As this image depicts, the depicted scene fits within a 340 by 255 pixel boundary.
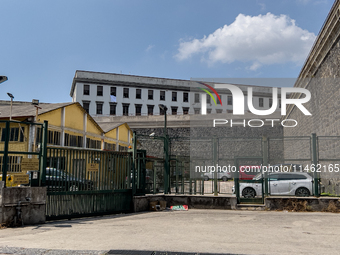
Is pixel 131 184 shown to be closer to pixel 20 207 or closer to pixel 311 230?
pixel 20 207

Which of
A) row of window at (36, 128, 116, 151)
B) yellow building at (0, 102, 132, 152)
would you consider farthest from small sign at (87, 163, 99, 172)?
row of window at (36, 128, 116, 151)

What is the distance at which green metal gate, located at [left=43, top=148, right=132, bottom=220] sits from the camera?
9.53m

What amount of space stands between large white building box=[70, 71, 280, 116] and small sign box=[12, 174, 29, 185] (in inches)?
2155

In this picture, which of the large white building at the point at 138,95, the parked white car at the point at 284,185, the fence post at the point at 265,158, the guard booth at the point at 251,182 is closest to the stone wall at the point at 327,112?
the parked white car at the point at 284,185

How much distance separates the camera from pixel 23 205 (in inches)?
344

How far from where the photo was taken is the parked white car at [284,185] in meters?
12.3

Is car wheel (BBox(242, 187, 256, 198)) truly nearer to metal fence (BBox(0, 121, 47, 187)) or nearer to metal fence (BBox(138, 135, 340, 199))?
metal fence (BBox(138, 135, 340, 199))

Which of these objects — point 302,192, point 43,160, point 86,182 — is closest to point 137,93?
point 302,192

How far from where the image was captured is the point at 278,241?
6742 mm

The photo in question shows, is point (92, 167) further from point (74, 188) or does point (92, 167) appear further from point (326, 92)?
point (326, 92)

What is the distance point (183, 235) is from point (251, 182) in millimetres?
5474

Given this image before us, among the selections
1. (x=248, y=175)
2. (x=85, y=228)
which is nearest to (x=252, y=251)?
(x=85, y=228)

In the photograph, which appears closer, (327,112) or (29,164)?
(29,164)

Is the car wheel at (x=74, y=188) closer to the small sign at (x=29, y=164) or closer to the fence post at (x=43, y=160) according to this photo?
the fence post at (x=43, y=160)
